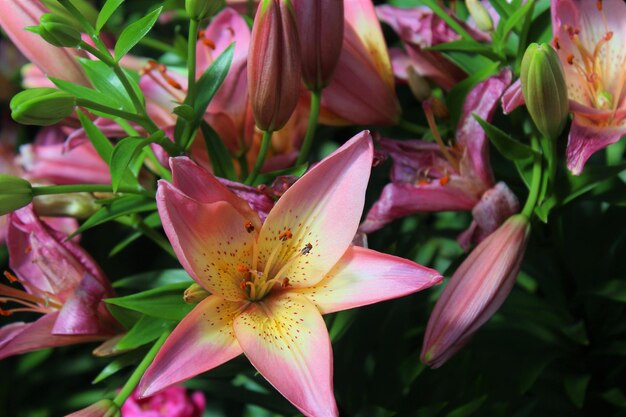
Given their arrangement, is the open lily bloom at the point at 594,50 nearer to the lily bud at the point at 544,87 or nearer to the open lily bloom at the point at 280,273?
the lily bud at the point at 544,87

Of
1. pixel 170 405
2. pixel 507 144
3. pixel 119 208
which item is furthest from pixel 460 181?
pixel 170 405

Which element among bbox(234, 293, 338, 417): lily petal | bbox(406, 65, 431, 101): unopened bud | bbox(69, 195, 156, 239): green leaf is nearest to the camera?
bbox(234, 293, 338, 417): lily petal

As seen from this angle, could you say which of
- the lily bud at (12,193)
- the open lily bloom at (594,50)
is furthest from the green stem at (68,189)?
the open lily bloom at (594,50)

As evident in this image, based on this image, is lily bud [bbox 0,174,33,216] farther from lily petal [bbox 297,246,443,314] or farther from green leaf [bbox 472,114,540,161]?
green leaf [bbox 472,114,540,161]

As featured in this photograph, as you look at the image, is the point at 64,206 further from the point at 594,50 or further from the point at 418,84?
the point at 594,50

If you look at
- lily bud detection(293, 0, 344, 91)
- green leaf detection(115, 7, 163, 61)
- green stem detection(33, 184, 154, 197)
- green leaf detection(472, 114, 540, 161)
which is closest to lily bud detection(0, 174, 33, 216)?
green stem detection(33, 184, 154, 197)
